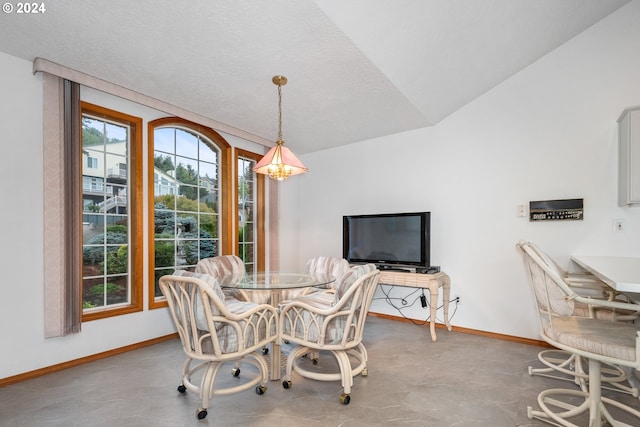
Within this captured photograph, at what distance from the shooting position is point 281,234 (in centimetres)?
504

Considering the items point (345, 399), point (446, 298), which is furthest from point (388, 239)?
point (345, 399)

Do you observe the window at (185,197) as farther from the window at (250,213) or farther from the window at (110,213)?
the window at (250,213)

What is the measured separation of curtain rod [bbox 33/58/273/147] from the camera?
2570mm

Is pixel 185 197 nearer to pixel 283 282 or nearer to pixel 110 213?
pixel 110 213

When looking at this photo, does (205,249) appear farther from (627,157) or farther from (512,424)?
(627,157)

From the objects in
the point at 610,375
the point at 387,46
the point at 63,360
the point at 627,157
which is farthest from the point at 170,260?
the point at 627,157

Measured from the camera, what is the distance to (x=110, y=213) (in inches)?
125

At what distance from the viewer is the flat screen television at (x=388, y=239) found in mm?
3732

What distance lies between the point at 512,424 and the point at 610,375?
1.34m

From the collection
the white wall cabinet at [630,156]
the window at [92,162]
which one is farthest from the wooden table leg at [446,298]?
the window at [92,162]

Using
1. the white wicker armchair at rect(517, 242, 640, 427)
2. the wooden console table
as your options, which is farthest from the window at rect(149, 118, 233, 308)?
the white wicker armchair at rect(517, 242, 640, 427)

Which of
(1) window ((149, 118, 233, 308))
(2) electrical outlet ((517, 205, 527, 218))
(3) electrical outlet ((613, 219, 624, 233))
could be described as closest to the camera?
(3) electrical outlet ((613, 219, 624, 233))

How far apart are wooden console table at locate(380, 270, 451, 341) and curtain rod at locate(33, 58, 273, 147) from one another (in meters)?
2.58

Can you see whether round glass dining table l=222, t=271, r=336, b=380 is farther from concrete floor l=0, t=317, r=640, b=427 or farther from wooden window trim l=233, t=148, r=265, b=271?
wooden window trim l=233, t=148, r=265, b=271
